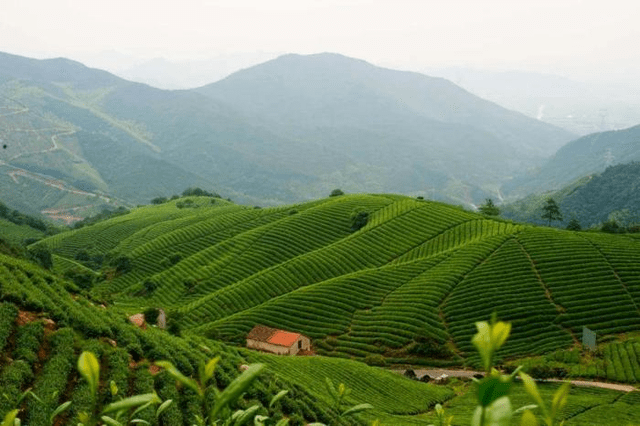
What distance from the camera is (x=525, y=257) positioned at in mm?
62031

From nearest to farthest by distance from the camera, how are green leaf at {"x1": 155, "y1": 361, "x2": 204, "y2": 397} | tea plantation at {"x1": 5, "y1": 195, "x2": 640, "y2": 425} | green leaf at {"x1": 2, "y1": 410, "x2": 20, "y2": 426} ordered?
1. green leaf at {"x1": 155, "y1": 361, "x2": 204, "y2": 397}
2. green leaf at {"x1": 2, "y1": 410, "x2": 20, "y2": 426}
3. tea plantation at {"x1": 5, "y1": 195, "x2": 640, "y2": 425}

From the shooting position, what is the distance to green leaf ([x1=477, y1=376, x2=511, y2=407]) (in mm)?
1754

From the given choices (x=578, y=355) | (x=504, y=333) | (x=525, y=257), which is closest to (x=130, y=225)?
(x=525, y=257)

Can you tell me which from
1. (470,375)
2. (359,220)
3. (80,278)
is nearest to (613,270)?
(470,375)

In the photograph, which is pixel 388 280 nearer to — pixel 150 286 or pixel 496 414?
pixel 150 286

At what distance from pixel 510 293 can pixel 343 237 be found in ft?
103

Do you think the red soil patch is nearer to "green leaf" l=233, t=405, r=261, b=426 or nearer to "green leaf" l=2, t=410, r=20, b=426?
"green leaf" l=2, t=410, r=20, b=426

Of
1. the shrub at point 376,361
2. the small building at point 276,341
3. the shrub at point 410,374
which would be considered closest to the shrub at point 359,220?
the small building at point 276,341

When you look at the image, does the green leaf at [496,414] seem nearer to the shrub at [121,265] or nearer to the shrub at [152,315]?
the shrub at [152,315]

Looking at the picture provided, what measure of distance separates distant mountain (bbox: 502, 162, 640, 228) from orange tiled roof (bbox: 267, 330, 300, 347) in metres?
132

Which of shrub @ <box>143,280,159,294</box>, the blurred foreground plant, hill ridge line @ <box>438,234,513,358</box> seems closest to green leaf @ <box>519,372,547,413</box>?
the blurred foreground plant

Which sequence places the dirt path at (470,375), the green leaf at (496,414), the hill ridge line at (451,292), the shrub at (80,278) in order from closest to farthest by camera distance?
1. the green leaf at (496,414)
2. the dirt path at (470,375)
3. the hill ridge line at (451,292)
4. the shrub at (80,278)

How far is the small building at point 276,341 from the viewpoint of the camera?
158 ft

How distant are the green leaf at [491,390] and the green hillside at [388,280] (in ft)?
152
